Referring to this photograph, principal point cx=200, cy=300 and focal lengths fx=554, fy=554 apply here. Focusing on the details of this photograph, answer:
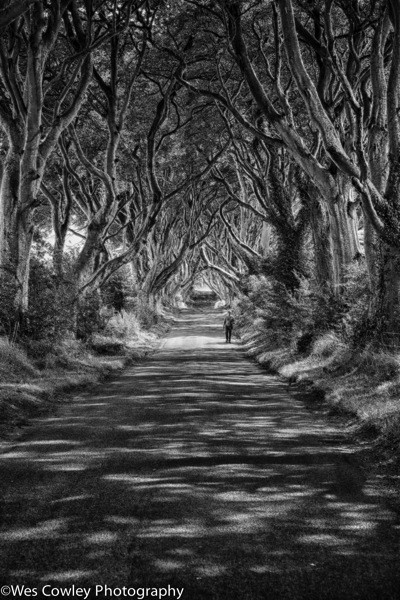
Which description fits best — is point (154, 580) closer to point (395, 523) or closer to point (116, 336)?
point (395, 523)

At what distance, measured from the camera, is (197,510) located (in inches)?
181

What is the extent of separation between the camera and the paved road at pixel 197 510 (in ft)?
11.4

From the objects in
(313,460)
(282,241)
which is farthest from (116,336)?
(313,460)

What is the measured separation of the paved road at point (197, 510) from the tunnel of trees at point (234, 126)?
502 centimetres

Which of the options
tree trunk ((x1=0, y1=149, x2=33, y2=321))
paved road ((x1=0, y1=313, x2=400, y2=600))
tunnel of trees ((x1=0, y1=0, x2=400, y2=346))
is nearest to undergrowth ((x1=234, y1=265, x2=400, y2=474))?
tunnel of trees ((x1=0, y1=0, x2=400, y2=346))

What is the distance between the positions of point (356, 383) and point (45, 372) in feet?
20.6

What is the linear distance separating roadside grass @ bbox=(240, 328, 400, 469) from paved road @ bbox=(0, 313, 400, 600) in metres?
0.46

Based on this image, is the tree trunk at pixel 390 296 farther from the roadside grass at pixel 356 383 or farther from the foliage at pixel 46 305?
the foliage at pixel 46 305

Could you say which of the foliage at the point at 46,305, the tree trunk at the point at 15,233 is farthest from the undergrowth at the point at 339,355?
the tree trunk at the point at 15,233

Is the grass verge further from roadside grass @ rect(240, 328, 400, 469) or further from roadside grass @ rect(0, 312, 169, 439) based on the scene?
roadside grass @ rect(0, 312, 169, 439)

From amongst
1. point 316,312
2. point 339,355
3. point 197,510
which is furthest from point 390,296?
point 197,510

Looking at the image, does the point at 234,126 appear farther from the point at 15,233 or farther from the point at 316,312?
the point at 15,233

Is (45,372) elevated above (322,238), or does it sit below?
below

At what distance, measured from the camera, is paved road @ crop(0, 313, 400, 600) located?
11.4ft
